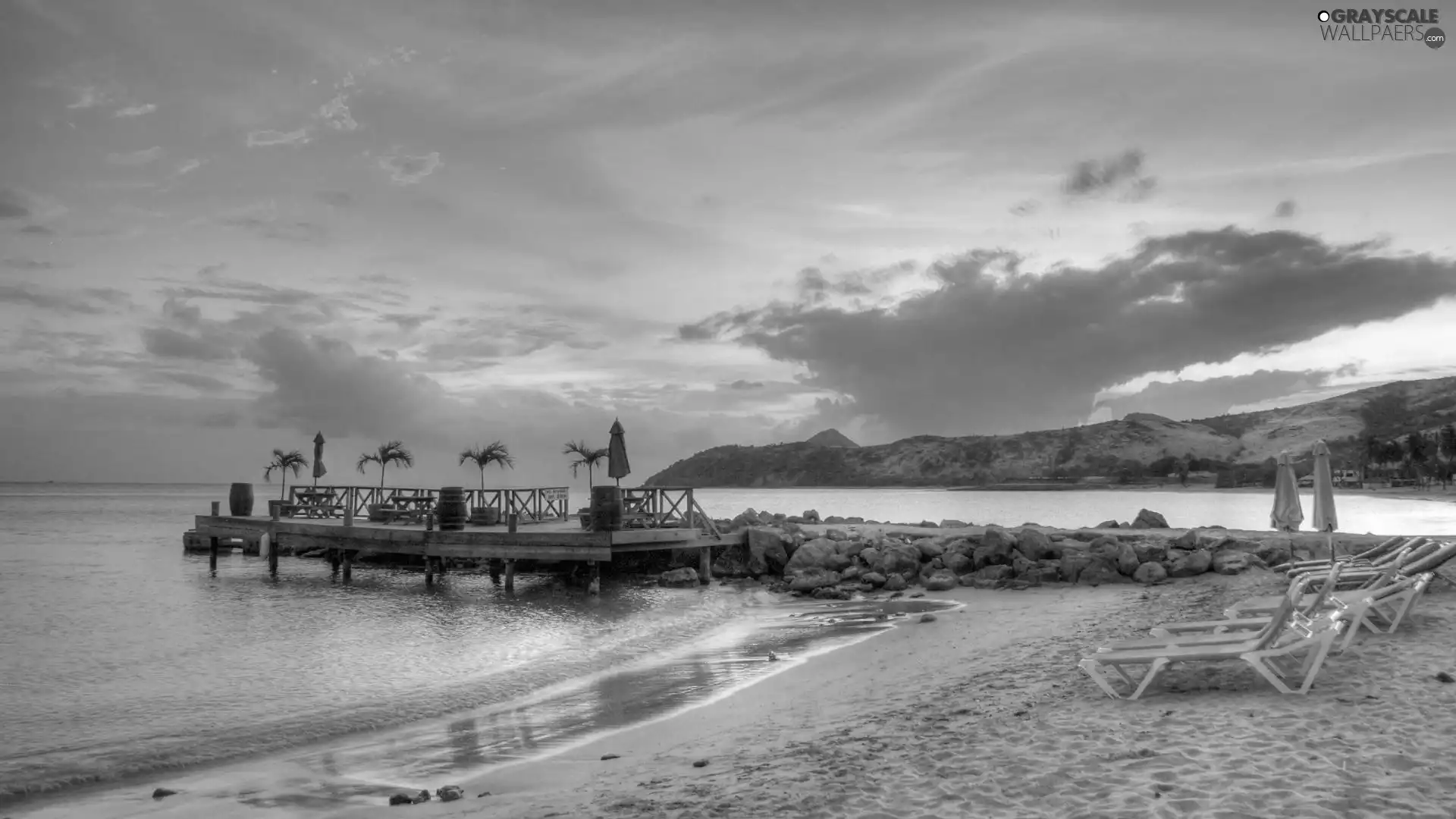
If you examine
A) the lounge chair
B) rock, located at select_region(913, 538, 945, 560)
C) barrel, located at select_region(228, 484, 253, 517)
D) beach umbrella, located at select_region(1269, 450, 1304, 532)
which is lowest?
rock, located at select_region(913, 538, 945, 560)

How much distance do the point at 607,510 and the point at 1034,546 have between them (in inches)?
443

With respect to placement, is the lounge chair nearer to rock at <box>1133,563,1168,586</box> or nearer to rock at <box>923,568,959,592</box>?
rock at <box>1133,563,1168,586</box>

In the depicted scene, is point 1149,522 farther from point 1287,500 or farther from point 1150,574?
point 1287,500

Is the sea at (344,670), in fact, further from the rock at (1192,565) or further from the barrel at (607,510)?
the rock at (1192,565)

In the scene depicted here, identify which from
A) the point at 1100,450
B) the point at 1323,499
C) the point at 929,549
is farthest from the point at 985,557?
the point at 1100,450

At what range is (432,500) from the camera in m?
28.4

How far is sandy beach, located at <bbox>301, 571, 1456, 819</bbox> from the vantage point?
15.7ft

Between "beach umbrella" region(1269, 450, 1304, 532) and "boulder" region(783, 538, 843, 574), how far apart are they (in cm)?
1045

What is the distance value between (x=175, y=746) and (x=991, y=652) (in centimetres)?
1025

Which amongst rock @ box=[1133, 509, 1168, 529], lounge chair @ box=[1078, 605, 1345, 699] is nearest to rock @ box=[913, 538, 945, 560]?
rock @ box=[1133, 509, 1168, 529]

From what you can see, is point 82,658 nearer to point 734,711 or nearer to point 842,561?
point 734,711

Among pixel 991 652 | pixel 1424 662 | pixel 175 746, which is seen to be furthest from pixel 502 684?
pixel 1424 662

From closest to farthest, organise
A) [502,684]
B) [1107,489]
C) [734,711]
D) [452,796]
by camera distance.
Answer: [452,796] → [734,711] → [502,684] → [1107,489]

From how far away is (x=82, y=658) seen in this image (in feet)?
49.0
